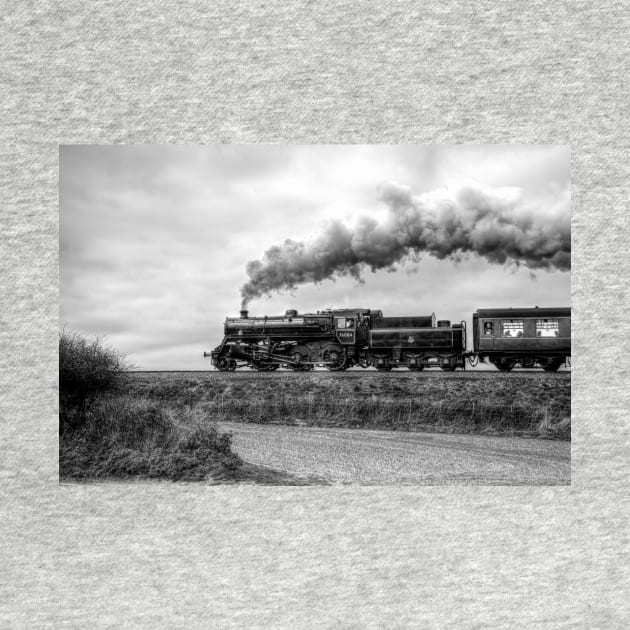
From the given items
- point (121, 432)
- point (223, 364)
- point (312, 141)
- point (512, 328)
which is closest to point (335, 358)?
point (223, 364)

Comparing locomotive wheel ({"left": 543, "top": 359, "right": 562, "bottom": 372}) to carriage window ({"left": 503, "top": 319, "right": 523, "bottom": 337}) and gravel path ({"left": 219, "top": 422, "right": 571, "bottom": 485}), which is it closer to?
carriage window ({"left": 503, "top": 319, "right": 523, "bottom": 337})

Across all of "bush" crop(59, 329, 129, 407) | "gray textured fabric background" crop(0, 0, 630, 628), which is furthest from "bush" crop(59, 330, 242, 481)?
"gray textured fabric background" crop(0, 0, 630, 628)

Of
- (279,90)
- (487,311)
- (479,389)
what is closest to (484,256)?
(487,311)

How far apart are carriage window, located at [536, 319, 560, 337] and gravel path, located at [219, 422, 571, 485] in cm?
95

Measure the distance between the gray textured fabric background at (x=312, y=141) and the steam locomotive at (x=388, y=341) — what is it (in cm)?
92

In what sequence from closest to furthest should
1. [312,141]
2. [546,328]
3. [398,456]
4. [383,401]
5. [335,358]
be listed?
[312,141]
[398,456]
[546,328]
[383,401]
[335,358]

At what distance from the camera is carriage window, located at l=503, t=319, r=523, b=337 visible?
235 inches

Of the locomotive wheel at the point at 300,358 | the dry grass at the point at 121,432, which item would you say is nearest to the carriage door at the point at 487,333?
the locomotive wheel at the point at 300,358

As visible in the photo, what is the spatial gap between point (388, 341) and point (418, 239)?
146 centimetres

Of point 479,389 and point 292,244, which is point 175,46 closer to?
point 292,244

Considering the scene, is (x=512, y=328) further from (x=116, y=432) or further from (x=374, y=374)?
(x=116, y=432)

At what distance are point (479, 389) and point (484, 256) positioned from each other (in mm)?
1608

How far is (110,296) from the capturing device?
522 cm

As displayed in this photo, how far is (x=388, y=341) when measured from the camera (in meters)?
6.55
